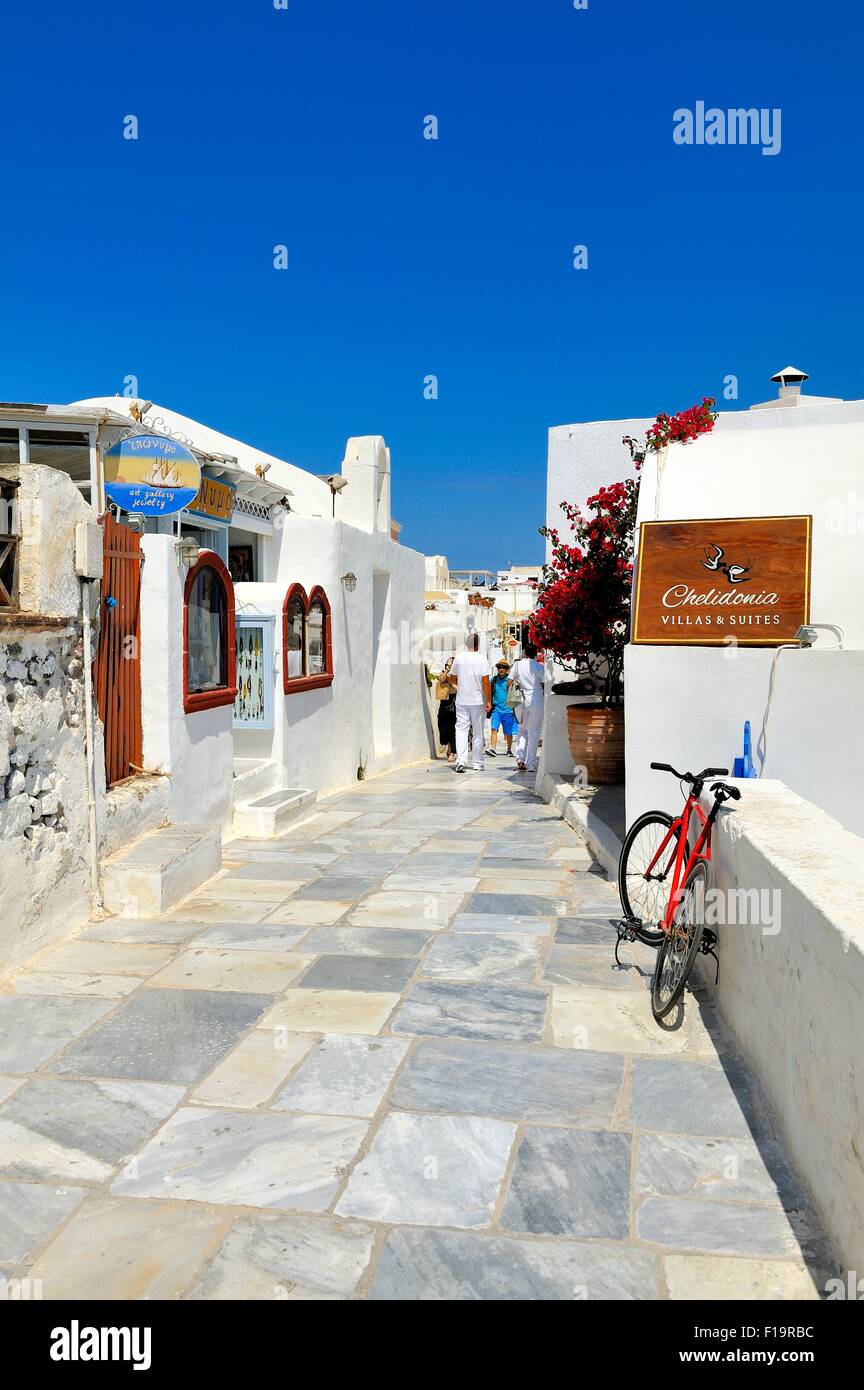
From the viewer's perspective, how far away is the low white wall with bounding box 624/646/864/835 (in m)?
6.05

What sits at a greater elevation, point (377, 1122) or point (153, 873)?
point (153, 873)

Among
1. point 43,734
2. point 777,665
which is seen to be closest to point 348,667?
point 777,665

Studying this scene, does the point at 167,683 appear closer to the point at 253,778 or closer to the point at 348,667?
the point at 253,778

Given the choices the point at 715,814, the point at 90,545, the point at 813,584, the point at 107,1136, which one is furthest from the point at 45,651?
the point at 813,584

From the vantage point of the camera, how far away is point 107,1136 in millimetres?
3346

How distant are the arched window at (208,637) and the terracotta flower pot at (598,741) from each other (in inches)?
136

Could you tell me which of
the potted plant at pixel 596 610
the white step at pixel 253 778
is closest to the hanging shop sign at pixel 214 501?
the white step at pixel 253 778

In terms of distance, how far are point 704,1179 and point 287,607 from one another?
7.88 meters

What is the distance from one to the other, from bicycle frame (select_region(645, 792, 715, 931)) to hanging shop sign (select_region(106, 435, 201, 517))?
4992mm

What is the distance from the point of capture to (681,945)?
4.39 m

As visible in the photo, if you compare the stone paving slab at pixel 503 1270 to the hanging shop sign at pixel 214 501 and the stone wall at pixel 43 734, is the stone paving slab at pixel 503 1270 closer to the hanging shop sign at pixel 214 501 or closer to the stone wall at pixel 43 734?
the stone wall at pixel 43 734

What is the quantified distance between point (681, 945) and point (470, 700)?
9647 millimetres

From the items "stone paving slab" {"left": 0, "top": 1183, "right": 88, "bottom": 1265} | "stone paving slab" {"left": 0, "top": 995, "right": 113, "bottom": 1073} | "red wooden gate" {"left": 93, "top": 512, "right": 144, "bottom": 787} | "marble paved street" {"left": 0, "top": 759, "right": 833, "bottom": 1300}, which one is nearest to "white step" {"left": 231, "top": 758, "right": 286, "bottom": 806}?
"red wooden gate" {"left": 93, "top": 512, "right": 144, "bottom": 787}

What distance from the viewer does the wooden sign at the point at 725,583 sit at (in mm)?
6605
